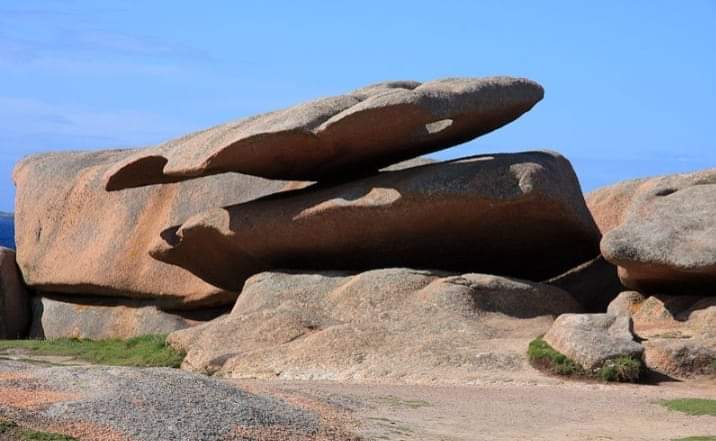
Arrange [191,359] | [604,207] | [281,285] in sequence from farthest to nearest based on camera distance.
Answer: [604,207] → [281,285] → [191,359]

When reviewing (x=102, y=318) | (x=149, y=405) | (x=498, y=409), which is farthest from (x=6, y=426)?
(x=102, y=318)

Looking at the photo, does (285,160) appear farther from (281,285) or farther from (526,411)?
(526,411)

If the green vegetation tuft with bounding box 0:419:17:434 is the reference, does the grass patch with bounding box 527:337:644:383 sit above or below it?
below

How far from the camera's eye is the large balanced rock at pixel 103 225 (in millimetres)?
28016

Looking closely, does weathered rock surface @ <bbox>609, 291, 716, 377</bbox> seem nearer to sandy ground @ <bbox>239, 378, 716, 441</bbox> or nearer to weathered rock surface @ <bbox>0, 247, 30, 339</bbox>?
sandy ground @ <bbox>239, 378, 716, 441</bbox>

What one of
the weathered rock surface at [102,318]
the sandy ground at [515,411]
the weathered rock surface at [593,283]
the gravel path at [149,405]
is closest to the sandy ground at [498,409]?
the sandy ground at [515,411]

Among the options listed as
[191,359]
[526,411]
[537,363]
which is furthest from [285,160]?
[526,411]

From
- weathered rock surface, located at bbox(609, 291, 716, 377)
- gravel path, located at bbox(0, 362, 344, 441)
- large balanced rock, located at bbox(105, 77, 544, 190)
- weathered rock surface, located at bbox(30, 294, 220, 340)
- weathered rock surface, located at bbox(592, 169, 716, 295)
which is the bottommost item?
weathered rock surface, located at bbox(30, 294, 220, 340)

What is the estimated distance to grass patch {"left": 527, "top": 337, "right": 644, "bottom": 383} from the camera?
1727 centimetres

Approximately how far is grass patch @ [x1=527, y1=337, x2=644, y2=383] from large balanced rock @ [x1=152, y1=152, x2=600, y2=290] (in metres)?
4.68

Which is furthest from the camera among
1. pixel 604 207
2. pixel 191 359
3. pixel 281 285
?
pixel 604 207

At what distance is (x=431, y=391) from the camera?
16.2 meters

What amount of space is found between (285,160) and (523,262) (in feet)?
16.3

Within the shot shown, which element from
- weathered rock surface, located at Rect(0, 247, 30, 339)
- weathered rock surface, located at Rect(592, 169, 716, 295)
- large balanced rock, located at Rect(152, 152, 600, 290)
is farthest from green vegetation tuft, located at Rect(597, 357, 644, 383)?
weathered rock surface, located at Rect(0, 247, 30, 339)
